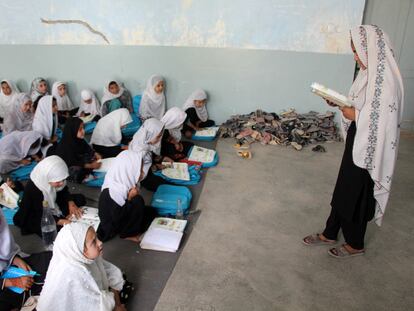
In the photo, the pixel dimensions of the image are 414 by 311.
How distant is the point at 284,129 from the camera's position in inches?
198

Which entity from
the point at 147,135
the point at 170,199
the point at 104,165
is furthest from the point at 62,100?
the point at 170,199

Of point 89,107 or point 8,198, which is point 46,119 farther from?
point 8,198

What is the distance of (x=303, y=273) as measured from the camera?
2514 mm

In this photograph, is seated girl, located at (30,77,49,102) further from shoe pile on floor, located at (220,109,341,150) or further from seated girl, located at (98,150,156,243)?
seated girl, located at (98,150,156,243)

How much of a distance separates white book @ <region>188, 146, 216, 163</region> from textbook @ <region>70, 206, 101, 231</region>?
148cm

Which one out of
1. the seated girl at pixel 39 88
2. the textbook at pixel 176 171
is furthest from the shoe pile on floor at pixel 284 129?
the seated girl at pixel 39 88

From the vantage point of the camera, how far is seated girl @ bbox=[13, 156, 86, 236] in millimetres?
2764

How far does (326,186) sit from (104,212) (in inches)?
90.3

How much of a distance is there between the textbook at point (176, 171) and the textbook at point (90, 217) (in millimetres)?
942

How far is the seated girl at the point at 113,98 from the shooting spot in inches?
214

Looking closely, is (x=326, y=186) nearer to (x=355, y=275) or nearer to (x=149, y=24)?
(x=355, y=275)

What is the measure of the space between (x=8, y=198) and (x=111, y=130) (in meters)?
1.47

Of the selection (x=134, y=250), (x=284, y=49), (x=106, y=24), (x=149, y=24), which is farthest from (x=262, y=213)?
(x=106, y=24)

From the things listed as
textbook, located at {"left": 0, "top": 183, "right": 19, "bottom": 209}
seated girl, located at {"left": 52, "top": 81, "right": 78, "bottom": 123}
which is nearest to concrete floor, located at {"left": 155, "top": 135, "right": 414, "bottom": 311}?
textbook, located at {"left": 0, "top": 183, "right": 19, "bottom": 209}
